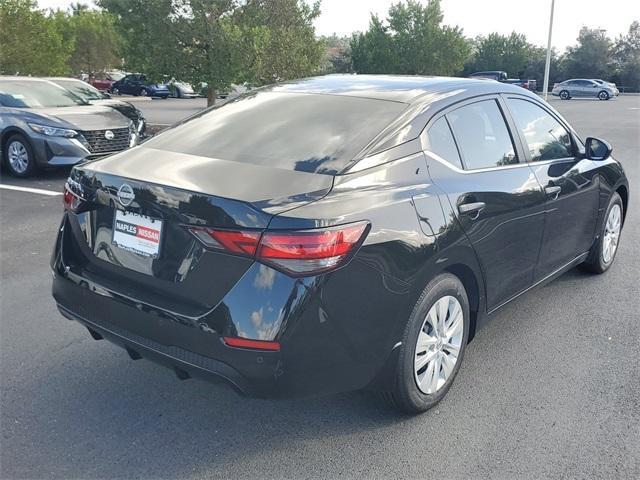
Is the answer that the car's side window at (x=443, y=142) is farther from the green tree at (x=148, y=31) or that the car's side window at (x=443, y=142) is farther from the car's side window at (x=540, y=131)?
the green tree at (x=148, y=31)

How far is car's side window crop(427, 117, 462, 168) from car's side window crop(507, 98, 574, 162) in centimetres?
81

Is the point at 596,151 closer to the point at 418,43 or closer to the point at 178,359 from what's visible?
the point at 178,359

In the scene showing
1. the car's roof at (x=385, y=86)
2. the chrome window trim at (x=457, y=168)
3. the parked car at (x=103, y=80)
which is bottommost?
the parked car at (x=103, y=80)

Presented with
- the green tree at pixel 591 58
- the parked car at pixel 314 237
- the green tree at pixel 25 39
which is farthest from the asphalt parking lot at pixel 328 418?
the green tree at pixel 591 58

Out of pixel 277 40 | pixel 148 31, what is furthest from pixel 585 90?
pixel 148 31

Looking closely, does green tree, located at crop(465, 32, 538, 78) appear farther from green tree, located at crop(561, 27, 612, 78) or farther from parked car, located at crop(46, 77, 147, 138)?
parked car, located at crop(46, 77, 147, 138)

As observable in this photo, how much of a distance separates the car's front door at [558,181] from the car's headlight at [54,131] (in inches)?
283

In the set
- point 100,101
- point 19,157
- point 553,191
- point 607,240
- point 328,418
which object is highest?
point 553,191

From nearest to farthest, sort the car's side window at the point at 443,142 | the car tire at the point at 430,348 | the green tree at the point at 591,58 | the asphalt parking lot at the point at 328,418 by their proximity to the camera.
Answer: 1. the asphalt parking lot at the point at 328,418
2. the car tire at the point at 430,348
3. the car's side window at the point at 443,142
4. the green tree at the point at 591,58

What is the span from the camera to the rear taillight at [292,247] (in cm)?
238

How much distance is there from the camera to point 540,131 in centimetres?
409

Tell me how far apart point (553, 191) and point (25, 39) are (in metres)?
17.1

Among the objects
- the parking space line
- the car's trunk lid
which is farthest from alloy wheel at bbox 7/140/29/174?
the car's trunk lid

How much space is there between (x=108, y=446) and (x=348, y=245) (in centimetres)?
148
